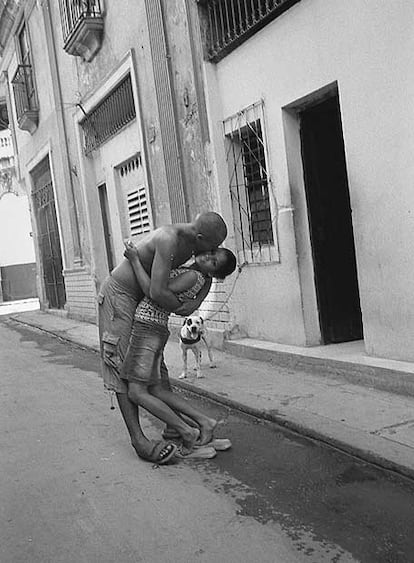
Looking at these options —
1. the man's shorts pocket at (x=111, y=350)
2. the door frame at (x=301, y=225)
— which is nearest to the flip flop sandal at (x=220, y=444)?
the man's shorts pocket at (x=111, y=350)

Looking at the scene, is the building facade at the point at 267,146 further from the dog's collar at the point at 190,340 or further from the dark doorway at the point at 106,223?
the dog's collar at the point at 190,340

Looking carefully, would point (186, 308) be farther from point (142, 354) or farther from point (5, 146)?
point (5, 146)

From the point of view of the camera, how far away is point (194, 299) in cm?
443

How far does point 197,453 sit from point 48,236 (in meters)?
15.1

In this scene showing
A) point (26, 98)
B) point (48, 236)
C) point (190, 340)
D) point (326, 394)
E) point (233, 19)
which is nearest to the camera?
point (326, 394)

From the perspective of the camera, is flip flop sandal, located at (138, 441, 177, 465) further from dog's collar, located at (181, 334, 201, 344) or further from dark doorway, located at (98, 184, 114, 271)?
dark doorway, located at (98, 184, 114, 271)

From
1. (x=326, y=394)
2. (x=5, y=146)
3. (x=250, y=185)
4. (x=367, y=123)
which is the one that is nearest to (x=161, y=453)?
(x=326, y=394)

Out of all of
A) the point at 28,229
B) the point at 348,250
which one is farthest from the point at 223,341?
the point at 28,229

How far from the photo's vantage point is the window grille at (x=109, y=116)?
1108 centimetres

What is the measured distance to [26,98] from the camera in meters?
17.6

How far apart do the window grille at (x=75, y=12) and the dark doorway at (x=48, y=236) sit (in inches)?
197

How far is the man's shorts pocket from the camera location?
4.47 meters

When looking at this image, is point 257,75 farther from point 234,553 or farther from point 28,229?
point 28,229

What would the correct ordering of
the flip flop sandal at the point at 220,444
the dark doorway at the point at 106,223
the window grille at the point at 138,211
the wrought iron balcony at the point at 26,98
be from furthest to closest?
the wrought iron balcony at the point at 26,98 → the dark doorway at the point at 106,223 → the window grille at the point at 138,211 → the flip flop sandal at the point at 220,444
